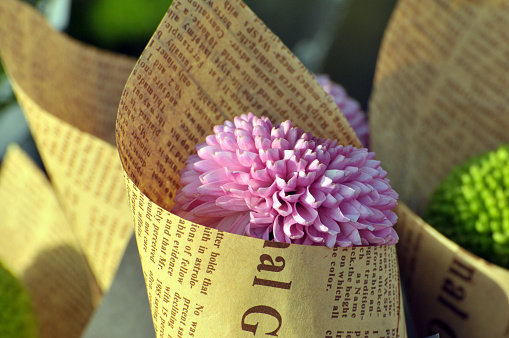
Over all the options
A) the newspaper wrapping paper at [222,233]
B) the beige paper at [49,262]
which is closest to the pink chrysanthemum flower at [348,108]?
the newspaper wrapping paper at [222,233]

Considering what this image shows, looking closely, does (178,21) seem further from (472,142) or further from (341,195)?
(472,142)

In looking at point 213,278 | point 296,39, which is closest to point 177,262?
point 213,278

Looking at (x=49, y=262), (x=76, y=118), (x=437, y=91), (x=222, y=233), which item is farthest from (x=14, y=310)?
Result: (x=437, y=91)

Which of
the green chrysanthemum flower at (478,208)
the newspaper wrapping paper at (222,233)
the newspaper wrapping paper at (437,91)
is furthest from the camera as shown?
the newspaper wrapping paper at (437,91)

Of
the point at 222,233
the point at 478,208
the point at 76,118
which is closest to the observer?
the point at 222,233

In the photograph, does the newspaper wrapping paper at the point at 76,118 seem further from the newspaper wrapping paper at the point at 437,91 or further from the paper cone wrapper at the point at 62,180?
the newspaper wrapping paper at the point at 437,91

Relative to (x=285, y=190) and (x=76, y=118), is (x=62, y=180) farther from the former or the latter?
(x=285, y=190)
